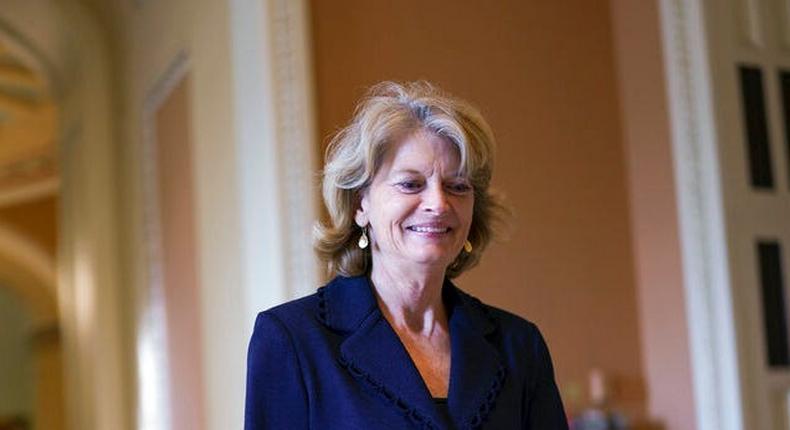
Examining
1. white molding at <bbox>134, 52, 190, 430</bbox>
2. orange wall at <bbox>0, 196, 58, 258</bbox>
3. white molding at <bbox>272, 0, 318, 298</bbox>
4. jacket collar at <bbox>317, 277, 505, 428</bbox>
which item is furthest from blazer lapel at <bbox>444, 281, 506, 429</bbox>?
orange wall at <bbox>0, 196, 58, 258</bbox>

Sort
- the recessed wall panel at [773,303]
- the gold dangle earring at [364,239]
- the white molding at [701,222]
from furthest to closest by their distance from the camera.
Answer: the recessed wall panel at [773,303]
the white molding at [701,222]
the gold dangle earring at [364,239]

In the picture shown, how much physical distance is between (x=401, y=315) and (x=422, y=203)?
24cm

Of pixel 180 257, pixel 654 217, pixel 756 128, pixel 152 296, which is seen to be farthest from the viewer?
pixel 152 296

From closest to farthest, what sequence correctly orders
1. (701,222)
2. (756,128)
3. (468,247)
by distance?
(468,247) < (701,222) < (756,128)

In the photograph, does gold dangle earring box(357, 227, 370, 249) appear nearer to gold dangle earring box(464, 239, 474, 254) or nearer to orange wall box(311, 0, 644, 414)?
gold dangle earring box(464, 239, 474, 254)

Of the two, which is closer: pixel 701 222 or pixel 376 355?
pixel 376 355

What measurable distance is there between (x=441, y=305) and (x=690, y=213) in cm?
285

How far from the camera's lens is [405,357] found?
240cm

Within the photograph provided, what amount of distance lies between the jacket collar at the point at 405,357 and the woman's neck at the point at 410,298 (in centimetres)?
3

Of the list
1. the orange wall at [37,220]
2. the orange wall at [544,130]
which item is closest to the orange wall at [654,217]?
the orange wall at [544,130]

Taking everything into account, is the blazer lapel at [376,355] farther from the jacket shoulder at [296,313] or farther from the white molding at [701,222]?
the white molding at [701,222]

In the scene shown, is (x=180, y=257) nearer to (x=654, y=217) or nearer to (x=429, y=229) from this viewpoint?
(x=654, y=217)

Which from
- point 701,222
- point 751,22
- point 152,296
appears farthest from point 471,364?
point 152,296

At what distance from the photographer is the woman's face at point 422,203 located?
2.37m
